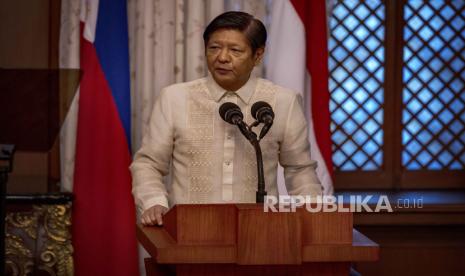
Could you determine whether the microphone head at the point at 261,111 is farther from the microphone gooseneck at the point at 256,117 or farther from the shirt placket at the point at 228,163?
the shirt placket at the point at 228,163

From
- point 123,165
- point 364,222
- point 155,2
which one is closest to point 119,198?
point 123,165

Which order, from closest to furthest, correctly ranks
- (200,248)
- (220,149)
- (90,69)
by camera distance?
(200,248) → (220,149) → (90,69)

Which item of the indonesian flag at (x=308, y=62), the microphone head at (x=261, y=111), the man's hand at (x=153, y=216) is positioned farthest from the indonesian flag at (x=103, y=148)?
the microphone head at (x=261, y=111)

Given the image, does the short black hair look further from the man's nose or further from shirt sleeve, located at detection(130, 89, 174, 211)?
shirt sleeve, located at detection(130, 89, 174, 211)

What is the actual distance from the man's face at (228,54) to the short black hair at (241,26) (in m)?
0.01

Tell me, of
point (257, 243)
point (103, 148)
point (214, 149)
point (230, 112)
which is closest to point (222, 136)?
point (214, 149)

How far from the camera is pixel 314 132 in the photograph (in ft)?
11.4

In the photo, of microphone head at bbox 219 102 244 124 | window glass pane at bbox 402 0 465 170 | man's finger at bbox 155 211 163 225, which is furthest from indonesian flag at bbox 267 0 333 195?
man's finger at bbox 155 211 163 225

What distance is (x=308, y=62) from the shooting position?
350cm

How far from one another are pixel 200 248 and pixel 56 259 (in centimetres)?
184

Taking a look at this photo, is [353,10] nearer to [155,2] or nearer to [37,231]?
[155,2]

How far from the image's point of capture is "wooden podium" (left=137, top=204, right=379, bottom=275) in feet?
5.80

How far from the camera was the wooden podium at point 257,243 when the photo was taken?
69.6 inches

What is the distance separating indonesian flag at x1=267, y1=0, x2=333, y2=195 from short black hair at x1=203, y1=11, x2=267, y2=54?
941 millimetres
